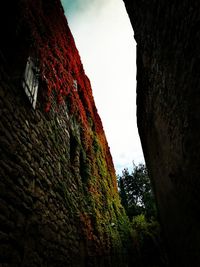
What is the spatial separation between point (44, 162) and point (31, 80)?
1.62 meters

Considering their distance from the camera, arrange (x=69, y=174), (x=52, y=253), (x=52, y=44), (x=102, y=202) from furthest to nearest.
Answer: (x=102, y=202) < (x=52, y=44) < (x=69, y=174) < (x=52, y=253)

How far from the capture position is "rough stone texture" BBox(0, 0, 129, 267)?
343cm

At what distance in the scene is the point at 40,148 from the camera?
4621 mm

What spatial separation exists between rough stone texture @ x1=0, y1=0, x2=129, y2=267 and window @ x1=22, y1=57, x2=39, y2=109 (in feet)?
0.39

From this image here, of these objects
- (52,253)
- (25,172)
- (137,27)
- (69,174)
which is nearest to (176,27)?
(137,27)

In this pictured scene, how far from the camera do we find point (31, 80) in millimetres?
4855

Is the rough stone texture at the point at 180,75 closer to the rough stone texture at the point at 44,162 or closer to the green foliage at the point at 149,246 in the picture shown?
the rough stone texture at the point at 44,162

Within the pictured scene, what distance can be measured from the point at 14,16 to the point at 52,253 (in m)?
4.49

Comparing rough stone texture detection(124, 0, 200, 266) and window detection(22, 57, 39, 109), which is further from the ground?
window detection(22, 57, 39, 109)

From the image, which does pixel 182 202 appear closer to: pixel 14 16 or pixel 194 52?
pixel 194 52

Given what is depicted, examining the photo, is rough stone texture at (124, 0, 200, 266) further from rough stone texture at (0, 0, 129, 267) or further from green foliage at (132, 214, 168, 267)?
green foliage at (132, 214, 168, 267)

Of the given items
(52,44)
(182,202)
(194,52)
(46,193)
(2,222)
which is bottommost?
(2,222)

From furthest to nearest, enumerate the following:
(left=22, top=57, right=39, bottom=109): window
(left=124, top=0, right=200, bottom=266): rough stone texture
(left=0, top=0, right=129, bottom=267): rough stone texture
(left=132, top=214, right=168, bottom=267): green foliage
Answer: (left=132, top=214, right=168, bottom=267): green foliage
(left=22, top=57, right=39, bottom=109): window
(left=0, top=0, right=129, bottom=267): rough stone texture
(left=124, top=0, right=200, bottom=266): rough stone texture

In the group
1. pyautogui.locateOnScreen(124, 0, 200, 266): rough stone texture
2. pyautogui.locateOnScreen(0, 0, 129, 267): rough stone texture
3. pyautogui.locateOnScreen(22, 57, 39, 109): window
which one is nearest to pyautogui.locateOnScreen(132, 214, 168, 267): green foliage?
pyautogui.locateOnScreen(0, 0, 129, 267): rough stone texture
